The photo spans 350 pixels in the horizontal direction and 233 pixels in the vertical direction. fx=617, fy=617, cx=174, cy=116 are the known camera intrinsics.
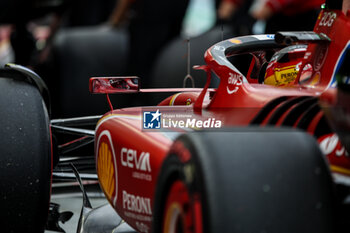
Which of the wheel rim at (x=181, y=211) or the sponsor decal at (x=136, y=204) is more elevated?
the wheel rim at (x=181, y=211)

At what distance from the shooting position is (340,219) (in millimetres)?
1237

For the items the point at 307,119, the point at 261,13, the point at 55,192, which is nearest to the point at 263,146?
the point at 307,119

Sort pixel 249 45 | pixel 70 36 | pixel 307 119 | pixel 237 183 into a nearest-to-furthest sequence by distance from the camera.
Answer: pixel 237 183
pixel 307 119
pixel 249 45
pixel 70 36

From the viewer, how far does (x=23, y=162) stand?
2.08 m

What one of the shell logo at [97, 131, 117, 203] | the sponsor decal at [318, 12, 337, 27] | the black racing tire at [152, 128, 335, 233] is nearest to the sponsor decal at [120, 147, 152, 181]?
the shell logo at [97, 131, 117, 203]

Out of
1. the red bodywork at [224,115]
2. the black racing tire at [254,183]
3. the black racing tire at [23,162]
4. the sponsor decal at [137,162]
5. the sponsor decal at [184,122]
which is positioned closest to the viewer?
the black racing tire at [254,183]

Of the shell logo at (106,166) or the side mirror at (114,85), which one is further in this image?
the side mirror at (114,85)

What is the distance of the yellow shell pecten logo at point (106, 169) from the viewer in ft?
6.46

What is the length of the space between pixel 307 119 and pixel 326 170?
0.26 metres

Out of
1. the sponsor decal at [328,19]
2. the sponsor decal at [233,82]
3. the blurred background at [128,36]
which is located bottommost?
the blurred background at [128,36]

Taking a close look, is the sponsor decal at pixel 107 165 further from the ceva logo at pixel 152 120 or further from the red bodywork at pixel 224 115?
the ceva logo at pixel 152 120

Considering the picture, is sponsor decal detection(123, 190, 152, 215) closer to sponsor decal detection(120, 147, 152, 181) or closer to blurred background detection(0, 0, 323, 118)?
sponsor decal detection(120, 147, 152, 181)

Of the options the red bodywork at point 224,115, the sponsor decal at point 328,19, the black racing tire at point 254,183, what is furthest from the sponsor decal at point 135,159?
the sponsor decal at point 328,19

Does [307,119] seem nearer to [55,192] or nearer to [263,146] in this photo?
[263,146]
